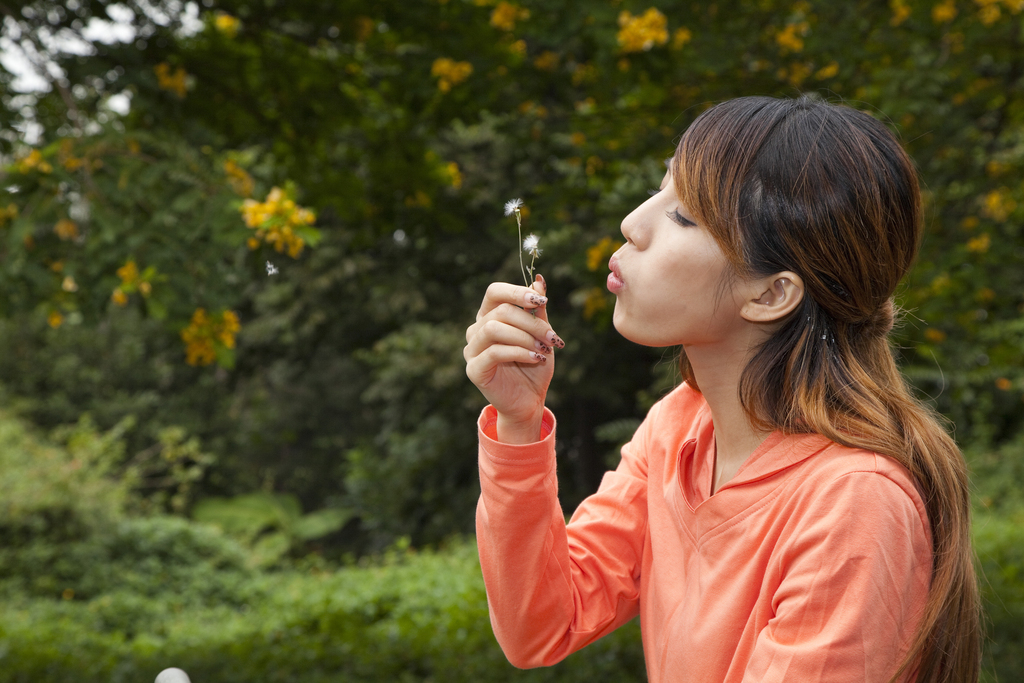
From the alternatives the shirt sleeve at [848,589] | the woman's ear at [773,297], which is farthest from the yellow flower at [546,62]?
the shirt sleeve at [848,589]

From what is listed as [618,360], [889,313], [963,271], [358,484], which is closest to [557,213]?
[963,271]

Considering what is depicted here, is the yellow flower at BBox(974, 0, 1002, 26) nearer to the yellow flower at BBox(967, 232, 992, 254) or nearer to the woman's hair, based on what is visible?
the yellow flower at BBox(967, 232, 992, 254)

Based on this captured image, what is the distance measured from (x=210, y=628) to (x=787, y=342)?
6.64m

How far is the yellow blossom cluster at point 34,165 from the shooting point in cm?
233

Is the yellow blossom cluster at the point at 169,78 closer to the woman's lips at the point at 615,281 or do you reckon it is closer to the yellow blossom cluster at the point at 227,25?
the yellow blossom cluster at the point at 227,25

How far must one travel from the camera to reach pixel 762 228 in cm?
94

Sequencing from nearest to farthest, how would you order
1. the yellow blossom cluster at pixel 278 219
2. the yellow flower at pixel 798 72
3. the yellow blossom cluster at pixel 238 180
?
the yellow blossom cluster at pixel 278 219 < the yellow blossom cluster at pixel 238 180 < the yellow flower at pixel 798 72

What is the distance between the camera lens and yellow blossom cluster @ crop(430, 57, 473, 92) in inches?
121

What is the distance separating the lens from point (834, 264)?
0.93 m

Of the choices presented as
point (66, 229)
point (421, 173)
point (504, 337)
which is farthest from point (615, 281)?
point (421, 173)

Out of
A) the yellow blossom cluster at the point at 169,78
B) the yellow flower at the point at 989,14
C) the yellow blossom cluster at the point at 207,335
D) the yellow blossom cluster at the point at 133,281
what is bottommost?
the yellow blossom cluster at the point at 207,335

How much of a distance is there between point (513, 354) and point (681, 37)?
Result: 2443 millimetres

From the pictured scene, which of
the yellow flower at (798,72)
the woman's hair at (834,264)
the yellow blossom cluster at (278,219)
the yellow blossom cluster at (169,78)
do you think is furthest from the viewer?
the yellow flower at (798,72)

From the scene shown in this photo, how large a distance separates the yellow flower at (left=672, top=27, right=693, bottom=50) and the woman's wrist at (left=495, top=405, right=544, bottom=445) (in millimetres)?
2256
